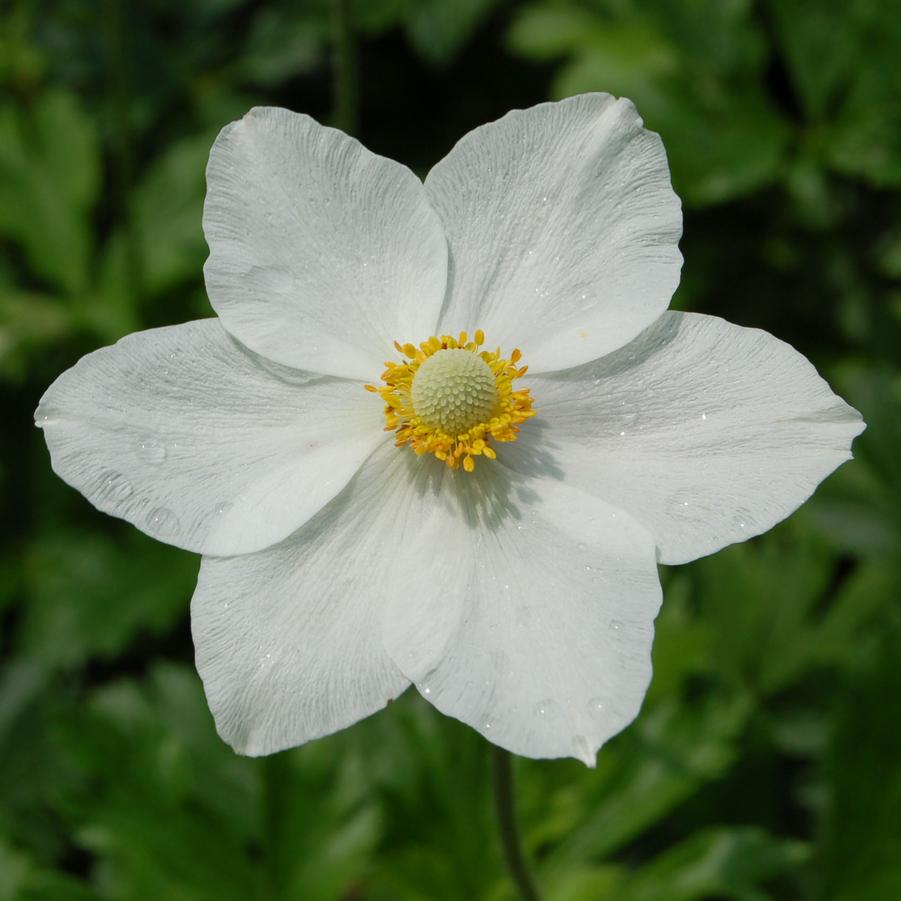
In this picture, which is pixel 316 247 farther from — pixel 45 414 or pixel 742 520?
pixel 742 520

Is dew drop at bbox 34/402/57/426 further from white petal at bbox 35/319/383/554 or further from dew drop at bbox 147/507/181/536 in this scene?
dew drop at bbox 147/507/181/536

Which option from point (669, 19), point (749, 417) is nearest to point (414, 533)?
point (749, 417)

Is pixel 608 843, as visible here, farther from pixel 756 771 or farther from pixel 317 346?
pixel 317 346

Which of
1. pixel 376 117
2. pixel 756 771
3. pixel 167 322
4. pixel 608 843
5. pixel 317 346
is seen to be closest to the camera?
pixel 317 346

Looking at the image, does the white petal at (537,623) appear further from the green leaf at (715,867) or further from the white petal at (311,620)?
the green leaf at (715,867)

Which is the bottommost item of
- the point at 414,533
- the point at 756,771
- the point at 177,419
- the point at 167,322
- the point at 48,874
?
the point at 756,771

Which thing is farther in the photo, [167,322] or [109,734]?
[167,322]

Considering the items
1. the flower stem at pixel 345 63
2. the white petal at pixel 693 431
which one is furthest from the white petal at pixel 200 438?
the flower stem at pixel 345 63
